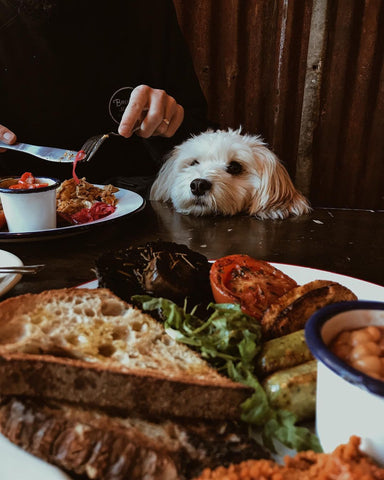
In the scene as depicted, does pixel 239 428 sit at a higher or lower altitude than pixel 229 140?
lower

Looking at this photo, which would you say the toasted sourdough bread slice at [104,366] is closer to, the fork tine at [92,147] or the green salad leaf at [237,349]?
the green salad leaf at [237,349]

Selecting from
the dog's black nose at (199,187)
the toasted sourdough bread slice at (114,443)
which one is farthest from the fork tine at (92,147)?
the toasted sourdough bread slice at (114,443)

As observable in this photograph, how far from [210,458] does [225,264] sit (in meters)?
0.75

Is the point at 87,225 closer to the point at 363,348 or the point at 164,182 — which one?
the point at 363,348

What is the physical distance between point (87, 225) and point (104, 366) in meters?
1.23

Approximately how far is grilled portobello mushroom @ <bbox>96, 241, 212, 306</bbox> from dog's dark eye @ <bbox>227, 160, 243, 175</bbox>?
2216 millimetres

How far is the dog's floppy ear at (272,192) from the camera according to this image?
11.5ft

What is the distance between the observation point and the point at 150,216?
2797 millimetres

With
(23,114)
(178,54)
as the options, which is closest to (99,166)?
(23,114)

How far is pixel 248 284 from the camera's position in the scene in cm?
140

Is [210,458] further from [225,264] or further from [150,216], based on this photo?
[150,216]

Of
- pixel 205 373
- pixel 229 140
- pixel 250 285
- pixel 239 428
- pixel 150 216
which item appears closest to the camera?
pixel 239 428

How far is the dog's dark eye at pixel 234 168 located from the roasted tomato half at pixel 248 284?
221cm

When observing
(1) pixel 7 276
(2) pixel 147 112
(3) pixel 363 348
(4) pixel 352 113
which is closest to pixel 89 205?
(2) pixel 147 112
